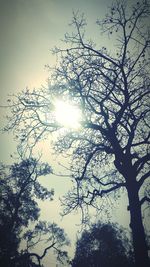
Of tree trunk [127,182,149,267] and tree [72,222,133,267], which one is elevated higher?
tree [72,222,133,267]

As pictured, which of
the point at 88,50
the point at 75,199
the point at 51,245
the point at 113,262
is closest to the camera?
the point at 75,199

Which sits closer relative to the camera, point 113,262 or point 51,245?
point 51,245

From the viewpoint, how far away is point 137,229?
9352mm

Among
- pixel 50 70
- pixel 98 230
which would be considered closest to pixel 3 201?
pixel 50 70

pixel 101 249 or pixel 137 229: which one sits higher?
pixel 101 249

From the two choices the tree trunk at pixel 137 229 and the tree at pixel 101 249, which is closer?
the tree trunk at pixel 137 229

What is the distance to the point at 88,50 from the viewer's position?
1248 cm

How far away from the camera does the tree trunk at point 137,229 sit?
28.8 feet

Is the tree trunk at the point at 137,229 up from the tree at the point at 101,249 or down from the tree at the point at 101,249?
down

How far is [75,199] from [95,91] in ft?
18.2

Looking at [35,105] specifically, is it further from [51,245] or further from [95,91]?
[51,245]

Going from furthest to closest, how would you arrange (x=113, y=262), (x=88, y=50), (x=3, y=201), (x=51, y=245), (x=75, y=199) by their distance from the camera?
(x=113, y=262) → (x=51, y=245) → (x=3, y=201) → (x=88, y=50) → (x=75, y=199)

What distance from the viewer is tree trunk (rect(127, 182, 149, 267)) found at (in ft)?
28.8

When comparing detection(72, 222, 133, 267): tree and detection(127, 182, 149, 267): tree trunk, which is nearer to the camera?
detection(127, 182, 149, 267): tree trunk
